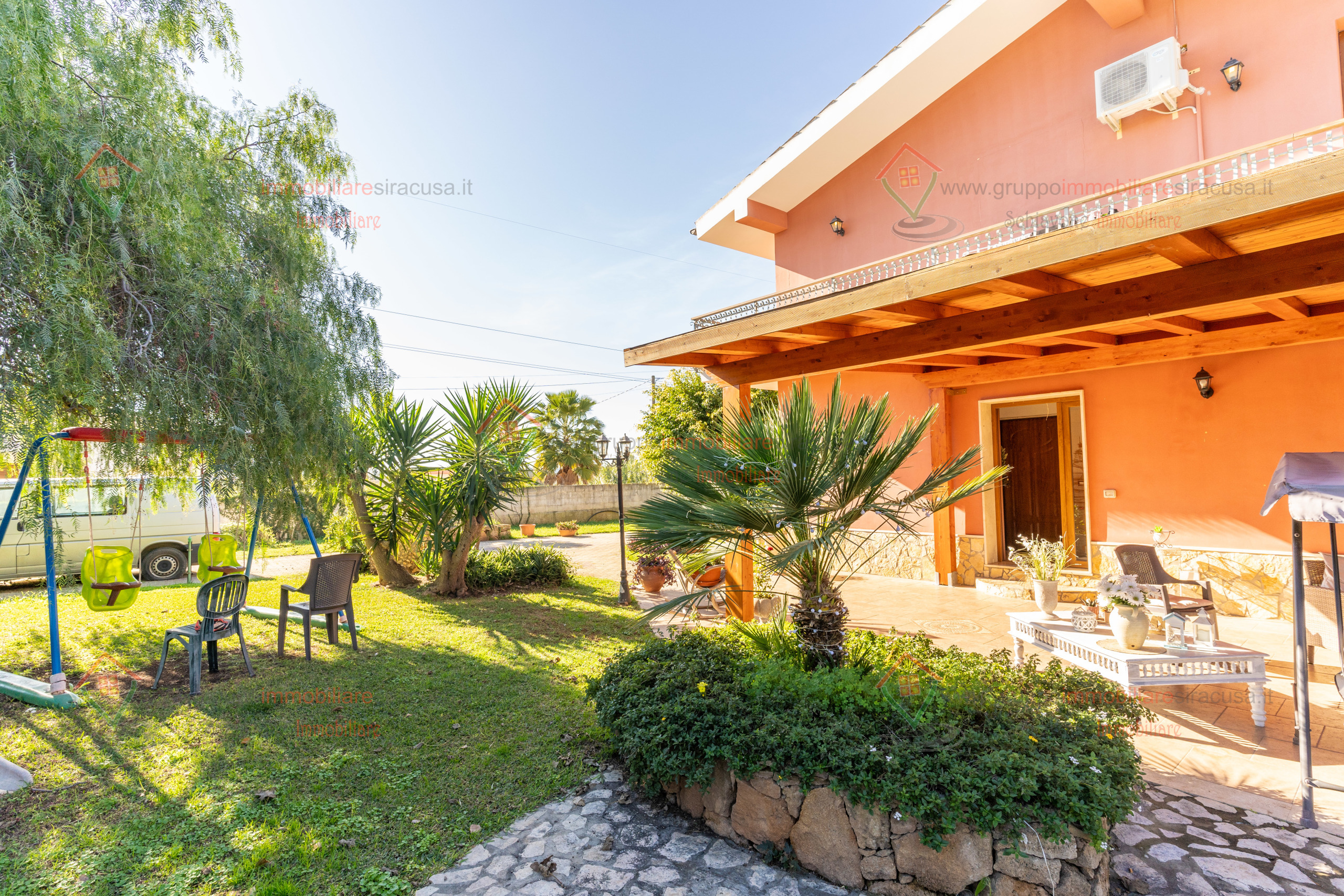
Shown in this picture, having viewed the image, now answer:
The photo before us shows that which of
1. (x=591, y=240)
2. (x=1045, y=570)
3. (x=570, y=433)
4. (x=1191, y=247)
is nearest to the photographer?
(x=1191, y=247)

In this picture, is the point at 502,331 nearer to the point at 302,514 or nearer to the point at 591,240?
the point at 591,240

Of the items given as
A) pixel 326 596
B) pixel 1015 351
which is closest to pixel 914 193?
pixel 1015 351

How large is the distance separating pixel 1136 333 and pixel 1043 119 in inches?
116

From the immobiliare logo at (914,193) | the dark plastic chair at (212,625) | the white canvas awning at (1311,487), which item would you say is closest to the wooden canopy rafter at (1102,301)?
the white canvas awning at (1311,487)

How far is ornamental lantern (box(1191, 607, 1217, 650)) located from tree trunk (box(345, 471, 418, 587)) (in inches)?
331

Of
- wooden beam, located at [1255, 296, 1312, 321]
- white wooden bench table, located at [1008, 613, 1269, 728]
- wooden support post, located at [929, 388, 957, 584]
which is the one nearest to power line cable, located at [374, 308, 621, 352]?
wooden support post, located at [929, 388, 957, 584]

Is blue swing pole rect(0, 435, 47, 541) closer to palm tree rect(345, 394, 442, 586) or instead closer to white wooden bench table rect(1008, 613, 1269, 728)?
palm tree rect(345, 394, 442, 586)

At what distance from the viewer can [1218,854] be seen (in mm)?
2518

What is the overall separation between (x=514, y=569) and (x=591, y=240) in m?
11.3

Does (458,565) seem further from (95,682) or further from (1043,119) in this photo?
(1043,119)

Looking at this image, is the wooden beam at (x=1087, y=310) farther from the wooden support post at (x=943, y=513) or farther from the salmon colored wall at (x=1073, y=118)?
the salmon colored wall at (x=1073, y=118)

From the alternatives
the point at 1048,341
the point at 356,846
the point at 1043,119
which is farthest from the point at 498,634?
→ the point at 1043,119

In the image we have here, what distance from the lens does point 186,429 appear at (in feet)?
13.5

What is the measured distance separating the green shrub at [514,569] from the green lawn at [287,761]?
97.5 inches
